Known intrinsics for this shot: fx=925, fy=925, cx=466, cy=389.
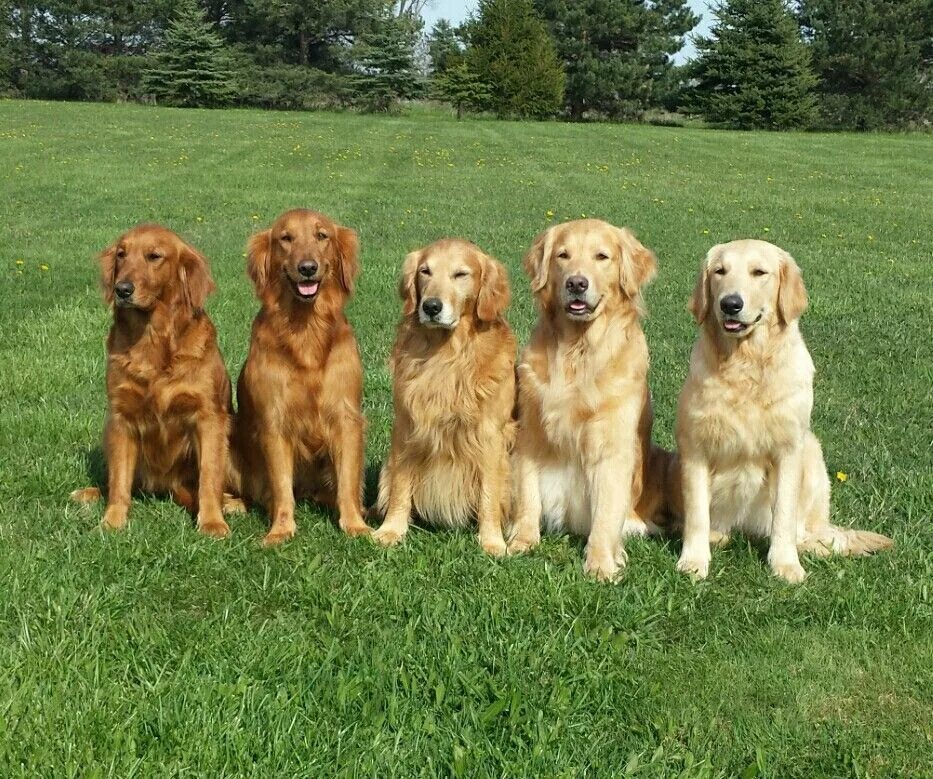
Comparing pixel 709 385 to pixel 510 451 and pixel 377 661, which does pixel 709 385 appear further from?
pixel 377 661

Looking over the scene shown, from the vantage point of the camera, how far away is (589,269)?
12.9ft

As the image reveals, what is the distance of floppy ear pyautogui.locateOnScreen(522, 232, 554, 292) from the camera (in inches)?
160

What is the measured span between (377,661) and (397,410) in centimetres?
149

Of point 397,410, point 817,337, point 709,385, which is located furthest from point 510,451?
point 817,337

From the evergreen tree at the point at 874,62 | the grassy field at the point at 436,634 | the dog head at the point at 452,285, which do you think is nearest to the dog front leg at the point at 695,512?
the grassy field at the point at 436,634

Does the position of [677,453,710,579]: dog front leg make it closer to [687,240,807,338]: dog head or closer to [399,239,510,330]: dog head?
[687,240,807,338]: dog head

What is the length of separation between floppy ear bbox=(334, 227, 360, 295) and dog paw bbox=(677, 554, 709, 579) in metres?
1.93

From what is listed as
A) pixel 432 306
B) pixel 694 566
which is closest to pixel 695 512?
pixel 694 566

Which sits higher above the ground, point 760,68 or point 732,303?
point 760,68

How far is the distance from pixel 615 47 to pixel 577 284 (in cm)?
4730

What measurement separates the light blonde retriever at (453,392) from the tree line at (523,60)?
39044mm

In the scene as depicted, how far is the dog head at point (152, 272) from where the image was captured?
13.5ft

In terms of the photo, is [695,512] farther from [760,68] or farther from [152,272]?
[760,68]

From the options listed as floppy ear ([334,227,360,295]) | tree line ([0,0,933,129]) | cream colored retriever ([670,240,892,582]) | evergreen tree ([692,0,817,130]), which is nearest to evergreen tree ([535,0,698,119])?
tree line ([0,0,933,129])
